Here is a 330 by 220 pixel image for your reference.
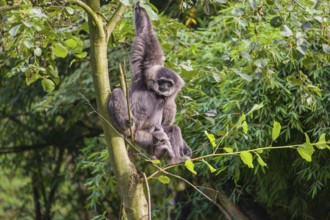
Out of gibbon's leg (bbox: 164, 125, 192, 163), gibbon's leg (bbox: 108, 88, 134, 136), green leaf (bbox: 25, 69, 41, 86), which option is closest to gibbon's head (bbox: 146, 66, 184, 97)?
gibbon's leg (bbox: 164, 125, 192, 163)

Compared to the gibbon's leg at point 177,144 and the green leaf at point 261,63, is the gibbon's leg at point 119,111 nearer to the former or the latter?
the green leaf at point 261,63

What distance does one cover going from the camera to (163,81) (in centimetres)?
420

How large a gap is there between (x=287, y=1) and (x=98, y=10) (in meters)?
1.09

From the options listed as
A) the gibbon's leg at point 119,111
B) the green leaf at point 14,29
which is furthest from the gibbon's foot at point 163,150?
the green leaf at point 14,29

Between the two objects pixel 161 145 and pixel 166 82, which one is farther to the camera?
pixel 166 82

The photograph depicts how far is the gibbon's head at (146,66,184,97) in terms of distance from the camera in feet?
13.7

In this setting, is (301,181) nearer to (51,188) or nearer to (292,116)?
(292,116)

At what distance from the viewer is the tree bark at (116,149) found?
2.76 meters

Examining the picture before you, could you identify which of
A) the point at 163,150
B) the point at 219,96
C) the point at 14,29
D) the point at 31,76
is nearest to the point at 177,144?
the point at 163,150

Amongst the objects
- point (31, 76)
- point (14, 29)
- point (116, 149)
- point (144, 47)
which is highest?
point (14, 29)

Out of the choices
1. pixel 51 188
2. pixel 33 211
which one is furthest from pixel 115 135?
pixel 33 211

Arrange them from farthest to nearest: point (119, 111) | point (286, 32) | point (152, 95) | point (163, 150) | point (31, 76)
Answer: point (152, 95) < point (163, 150) < point (31, 76) < point (119, 111) < point (286, 32)

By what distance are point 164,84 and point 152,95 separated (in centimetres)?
11

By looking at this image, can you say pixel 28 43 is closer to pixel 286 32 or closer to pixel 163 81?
pixel 286 32
